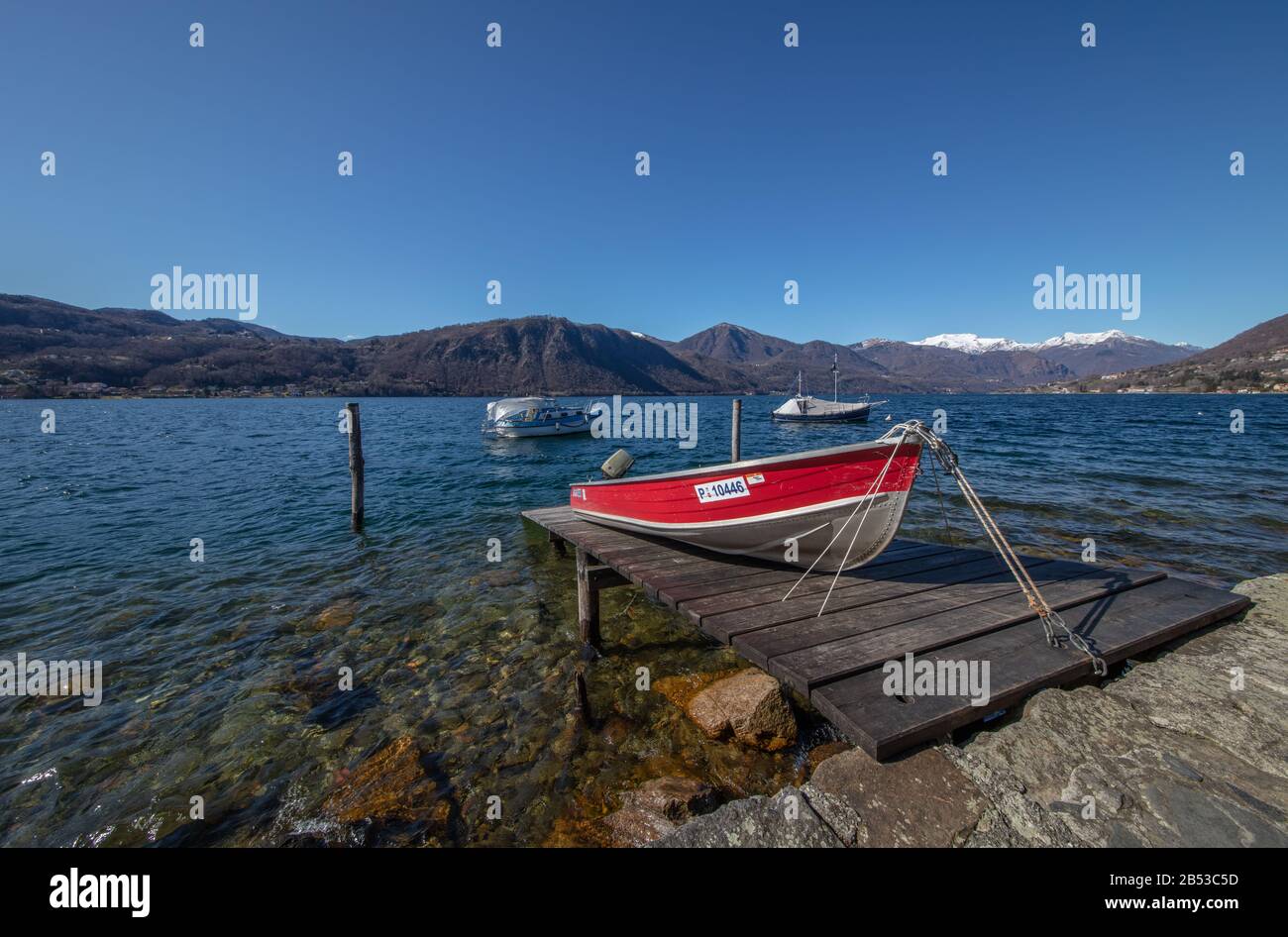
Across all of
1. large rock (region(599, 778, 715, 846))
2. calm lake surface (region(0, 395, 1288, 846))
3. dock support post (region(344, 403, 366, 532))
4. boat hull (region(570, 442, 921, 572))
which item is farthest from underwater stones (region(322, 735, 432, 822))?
dock support post (region(344, 403, 366, 532))

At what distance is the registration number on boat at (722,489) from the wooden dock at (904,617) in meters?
1.24

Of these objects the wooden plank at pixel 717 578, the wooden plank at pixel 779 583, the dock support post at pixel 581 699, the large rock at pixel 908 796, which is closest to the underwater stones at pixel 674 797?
the large rock at pixel 908 796

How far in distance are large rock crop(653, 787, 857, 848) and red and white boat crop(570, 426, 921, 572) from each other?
3.49 meters

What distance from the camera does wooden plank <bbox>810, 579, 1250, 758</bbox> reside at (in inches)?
164

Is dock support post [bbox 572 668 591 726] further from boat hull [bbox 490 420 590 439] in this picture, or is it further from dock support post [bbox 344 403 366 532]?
boat hull [bbox 490 420 590 439]

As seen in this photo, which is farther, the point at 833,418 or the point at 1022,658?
the point at 833,418

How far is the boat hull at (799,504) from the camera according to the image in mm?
6516

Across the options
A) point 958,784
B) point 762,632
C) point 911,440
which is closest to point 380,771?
point 762,632

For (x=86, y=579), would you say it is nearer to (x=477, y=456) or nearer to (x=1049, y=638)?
(x=1049, y=638)

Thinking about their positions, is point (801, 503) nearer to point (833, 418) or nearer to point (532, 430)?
point (532, 430)

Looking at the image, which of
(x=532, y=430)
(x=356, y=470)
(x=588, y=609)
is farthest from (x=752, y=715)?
(x=532, y=430)

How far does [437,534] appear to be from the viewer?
50.1 feet

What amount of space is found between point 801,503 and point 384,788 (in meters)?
6.27

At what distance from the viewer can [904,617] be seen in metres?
6.03
